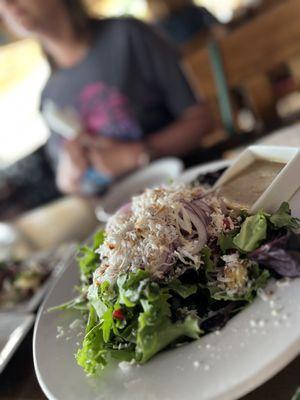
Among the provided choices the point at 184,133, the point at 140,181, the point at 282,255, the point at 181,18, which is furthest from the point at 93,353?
the point at 181,18

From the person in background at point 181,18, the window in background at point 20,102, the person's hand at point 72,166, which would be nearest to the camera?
the person's hand at point 72,166

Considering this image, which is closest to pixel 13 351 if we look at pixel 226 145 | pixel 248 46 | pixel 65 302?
pixel 65 302

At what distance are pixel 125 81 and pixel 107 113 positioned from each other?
6.1 inches

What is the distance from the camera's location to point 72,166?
5.77 feet

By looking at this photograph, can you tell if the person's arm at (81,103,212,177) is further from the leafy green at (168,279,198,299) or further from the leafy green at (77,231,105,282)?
the leafy green at (168,279,198,299)

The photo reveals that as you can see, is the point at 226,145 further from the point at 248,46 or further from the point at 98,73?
the point at 98,73

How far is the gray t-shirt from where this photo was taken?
1.88 metres

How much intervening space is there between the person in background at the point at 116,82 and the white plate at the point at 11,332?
91 cm

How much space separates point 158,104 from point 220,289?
1.41 m

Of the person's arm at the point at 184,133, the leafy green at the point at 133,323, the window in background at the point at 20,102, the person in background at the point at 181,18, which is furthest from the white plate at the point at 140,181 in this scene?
the window in background at the point at 20,102

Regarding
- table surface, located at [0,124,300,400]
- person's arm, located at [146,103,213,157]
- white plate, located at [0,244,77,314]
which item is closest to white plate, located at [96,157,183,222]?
white plate, located at [0,244,77,314]

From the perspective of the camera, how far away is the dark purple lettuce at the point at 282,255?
60 centimetres

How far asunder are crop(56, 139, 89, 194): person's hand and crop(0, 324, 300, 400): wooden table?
87 cm

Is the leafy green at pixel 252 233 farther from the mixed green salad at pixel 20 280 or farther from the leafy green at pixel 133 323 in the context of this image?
the mixed green salad at pixel 20 280
